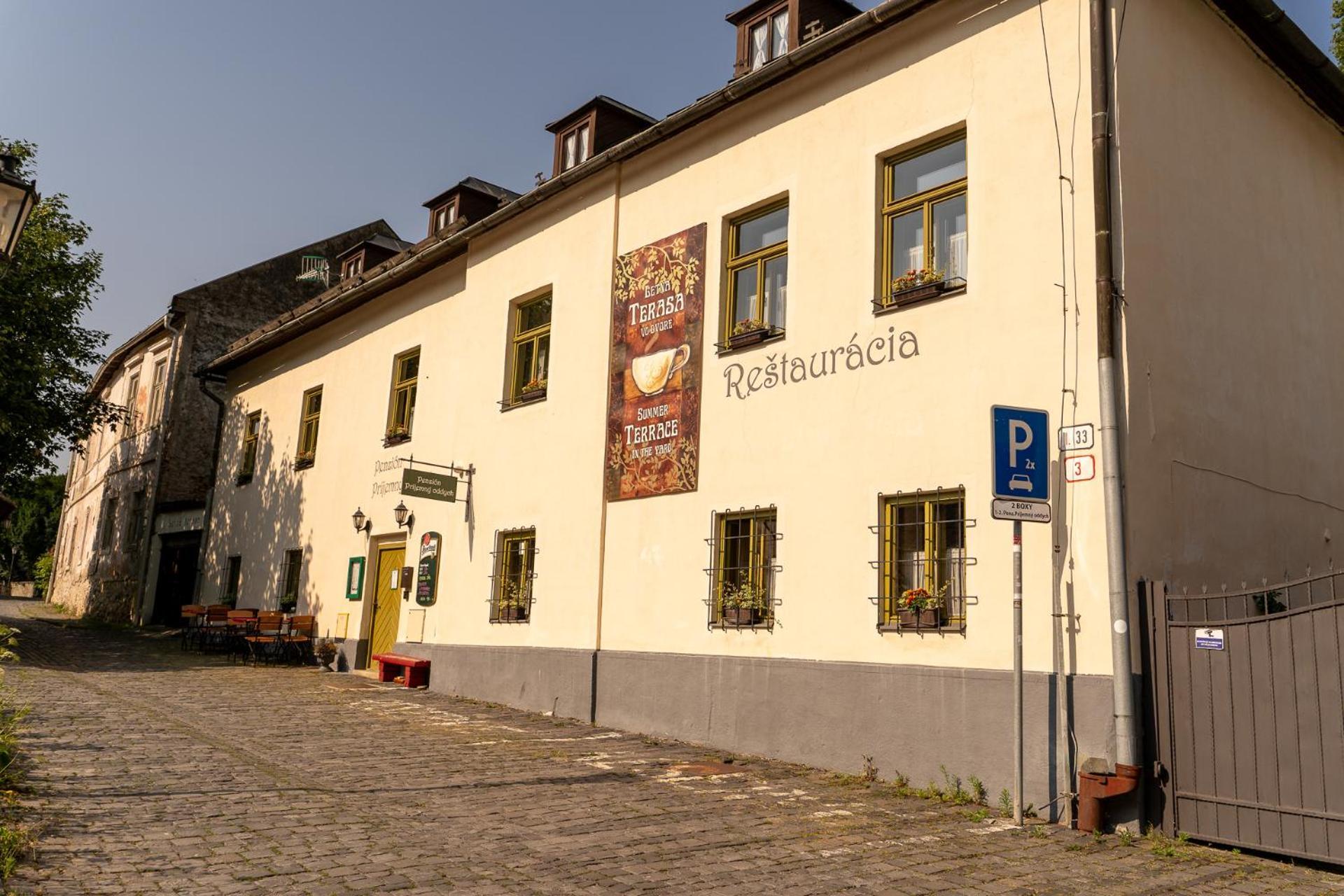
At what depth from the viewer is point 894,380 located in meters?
9.53

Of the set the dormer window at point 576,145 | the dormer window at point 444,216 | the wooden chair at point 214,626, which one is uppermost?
the dormer window at point 444,216

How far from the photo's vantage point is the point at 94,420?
22.4 metres

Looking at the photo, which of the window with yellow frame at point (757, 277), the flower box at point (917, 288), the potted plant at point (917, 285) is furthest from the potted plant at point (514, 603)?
the potted plant at point (917, 285)

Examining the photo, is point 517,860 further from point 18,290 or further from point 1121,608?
point 18,290

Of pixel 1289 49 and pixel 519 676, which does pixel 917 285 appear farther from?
pixel 519 676

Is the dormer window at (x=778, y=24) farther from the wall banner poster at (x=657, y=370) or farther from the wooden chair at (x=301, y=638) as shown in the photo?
the wooden chair at (x=301, y=638)

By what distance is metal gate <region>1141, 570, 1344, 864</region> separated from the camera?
21.8ft

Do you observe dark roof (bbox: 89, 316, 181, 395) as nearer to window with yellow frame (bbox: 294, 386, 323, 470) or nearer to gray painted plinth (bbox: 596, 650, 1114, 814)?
window with yellow frame (bbox: 294, 386, 323, 470)

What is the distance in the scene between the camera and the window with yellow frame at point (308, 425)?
20.4 meters

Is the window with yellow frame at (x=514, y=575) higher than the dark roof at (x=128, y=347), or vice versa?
the dark roof at (x=128, y=347)

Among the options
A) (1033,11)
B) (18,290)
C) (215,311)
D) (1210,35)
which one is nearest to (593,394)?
(1033,11)

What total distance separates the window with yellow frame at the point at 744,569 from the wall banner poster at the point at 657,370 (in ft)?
2.43

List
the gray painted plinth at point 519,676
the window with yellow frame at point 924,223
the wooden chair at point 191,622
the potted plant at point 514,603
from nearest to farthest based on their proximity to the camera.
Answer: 1. the window with yellow frame at point 924,223
2. the gray painted plinth at point 519,676
3. the potted plant at point 514,603
4. the wooden chair at point 191,622

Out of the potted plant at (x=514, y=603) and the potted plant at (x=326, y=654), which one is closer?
the potted plant at (x=514, y=603)
